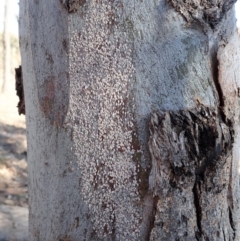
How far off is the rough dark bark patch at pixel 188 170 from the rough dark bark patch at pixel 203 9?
15cm

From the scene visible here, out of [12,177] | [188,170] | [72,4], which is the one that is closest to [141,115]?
[188,170]

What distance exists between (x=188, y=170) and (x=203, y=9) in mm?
278

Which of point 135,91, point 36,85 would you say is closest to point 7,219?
point 36,85

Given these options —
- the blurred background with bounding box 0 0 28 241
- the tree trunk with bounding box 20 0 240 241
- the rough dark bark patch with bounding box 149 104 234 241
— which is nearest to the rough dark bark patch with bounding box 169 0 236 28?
the tree trunk with bounding box 20 0 240 241

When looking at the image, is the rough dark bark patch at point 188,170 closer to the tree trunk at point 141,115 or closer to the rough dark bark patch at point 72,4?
the tree trunk at point 141,115

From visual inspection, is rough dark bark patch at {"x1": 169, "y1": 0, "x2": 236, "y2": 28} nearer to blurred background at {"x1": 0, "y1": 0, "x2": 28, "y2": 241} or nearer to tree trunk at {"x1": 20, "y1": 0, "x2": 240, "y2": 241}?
tree trunk at {"x1": 20, "y1": 0, "x2": 240, "y2": 241}

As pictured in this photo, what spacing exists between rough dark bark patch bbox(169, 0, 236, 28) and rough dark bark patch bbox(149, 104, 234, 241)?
6.1 inches

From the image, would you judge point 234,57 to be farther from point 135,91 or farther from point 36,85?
point 36,85

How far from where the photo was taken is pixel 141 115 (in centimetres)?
78

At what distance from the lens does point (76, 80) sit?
0.81 meters

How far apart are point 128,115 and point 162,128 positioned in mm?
65

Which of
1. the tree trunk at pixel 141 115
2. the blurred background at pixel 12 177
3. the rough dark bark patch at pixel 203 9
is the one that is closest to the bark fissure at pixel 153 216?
the tree trunk at pixel 141 115

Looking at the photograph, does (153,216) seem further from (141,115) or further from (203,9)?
(203,9)

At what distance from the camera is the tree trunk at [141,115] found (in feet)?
2.53
